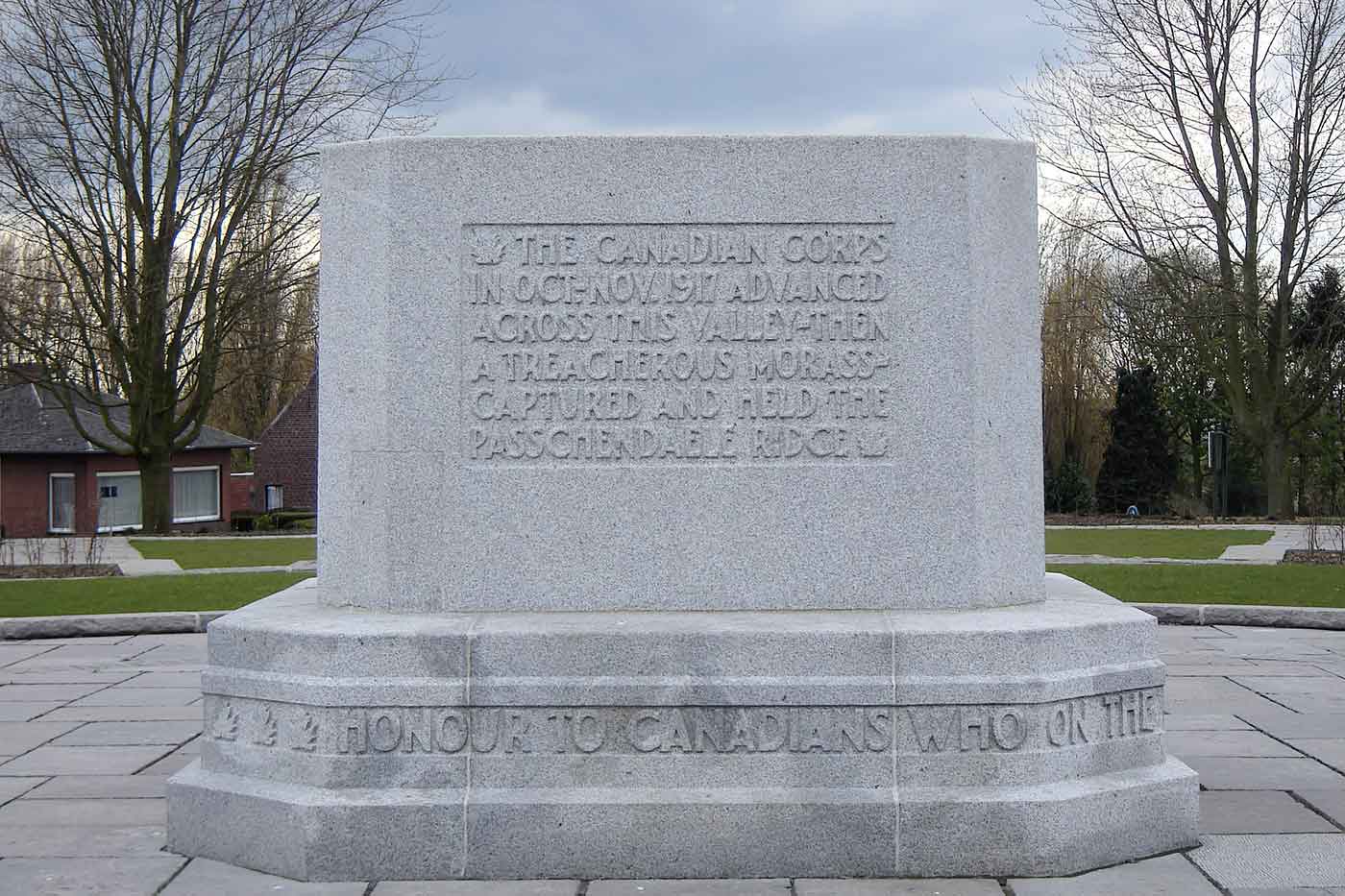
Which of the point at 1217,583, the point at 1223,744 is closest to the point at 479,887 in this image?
the point at 1223,744

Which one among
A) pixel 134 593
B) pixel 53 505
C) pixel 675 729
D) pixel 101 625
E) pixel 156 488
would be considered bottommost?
pixel 101 625

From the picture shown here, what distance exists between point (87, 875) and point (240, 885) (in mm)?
617

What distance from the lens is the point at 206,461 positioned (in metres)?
38.9

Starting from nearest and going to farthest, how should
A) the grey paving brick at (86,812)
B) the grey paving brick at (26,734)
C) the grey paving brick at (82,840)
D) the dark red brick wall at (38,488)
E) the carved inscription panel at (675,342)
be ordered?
the grey paving brick at (82,840) → the carved inscription panel at (675,342) → the grey paving brick at (86,812) → the grey paving brick at (26,734) → the dark red brick wall at (38,488)

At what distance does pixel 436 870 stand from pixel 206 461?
36.5 m

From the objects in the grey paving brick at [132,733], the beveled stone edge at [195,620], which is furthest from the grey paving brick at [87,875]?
the beveled stone edge at [195,620]

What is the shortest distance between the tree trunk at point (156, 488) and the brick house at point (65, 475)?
3.11 metres

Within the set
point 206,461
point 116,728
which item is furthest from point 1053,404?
point 116,728

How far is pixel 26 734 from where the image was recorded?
7.51 m

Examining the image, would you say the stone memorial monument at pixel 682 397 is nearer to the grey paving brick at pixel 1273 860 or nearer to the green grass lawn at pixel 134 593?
the grey paving brick at pixel 1273 860

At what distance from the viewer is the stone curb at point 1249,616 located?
11.8m

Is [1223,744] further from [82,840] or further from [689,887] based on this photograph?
[82,840]

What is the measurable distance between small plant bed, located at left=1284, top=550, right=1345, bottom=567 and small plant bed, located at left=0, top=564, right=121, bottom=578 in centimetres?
1595

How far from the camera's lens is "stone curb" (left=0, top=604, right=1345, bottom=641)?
11.8m
